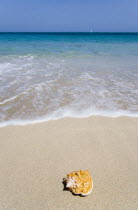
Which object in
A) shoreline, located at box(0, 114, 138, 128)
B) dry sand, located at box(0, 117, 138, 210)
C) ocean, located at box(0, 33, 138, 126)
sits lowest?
dry sand, located at box(0, 117, 138, 210)

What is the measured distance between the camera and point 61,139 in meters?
3.66

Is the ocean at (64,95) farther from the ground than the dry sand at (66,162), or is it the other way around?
the ocean at (64,95)

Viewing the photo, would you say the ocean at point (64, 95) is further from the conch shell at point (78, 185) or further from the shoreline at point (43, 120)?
the conch shell at point (78, 185)

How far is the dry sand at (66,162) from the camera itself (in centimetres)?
241

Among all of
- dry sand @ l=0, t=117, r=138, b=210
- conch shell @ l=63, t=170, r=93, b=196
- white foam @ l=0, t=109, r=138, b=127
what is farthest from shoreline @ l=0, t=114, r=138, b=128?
conch shell @ l=63, t=170, r=93, b=196

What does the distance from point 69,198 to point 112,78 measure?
263 inches

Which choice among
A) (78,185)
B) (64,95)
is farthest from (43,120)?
(78,185)

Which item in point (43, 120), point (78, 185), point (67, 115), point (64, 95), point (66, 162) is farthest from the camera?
point (64, 95)

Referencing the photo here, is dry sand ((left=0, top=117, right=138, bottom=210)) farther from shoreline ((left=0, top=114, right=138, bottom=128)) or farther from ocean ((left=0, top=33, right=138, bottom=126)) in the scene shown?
ocean ((left=0, top=33, right=138, bottom=126))

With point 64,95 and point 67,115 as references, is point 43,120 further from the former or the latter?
point 64,95

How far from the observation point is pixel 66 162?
303cm

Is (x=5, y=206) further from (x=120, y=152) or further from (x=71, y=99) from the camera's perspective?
(x=71, y=99)

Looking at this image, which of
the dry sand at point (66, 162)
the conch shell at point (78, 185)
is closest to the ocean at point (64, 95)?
the dry sand at point (66, 162)

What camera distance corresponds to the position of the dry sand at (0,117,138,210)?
2406mm
